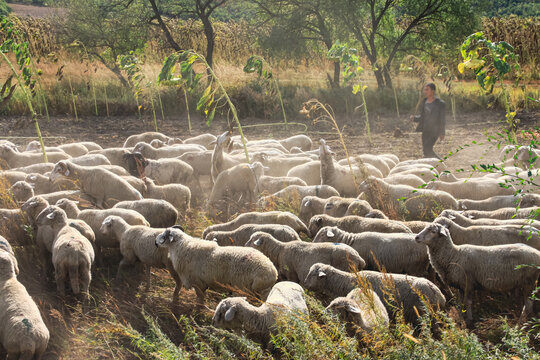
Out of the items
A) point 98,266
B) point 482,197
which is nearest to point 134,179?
point 98,266

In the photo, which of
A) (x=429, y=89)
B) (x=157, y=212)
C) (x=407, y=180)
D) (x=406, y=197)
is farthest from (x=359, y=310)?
(x=429, y=89)

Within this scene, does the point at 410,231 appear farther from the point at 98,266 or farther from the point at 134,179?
the point at 134,179

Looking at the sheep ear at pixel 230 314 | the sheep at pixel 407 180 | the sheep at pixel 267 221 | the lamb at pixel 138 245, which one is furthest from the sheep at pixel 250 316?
the sheep at pixel 407 180

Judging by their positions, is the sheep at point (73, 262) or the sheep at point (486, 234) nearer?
the sheep at point (486, 234)

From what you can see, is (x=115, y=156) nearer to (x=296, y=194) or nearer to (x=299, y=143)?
(x=296, y=194)

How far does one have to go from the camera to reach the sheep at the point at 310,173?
10148mm

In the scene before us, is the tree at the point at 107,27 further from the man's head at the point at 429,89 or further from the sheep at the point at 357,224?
the sheep at the point at 357,224

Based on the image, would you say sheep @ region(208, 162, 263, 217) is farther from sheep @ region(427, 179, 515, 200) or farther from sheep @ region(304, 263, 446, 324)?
sheep @ region(304, 263, 446, 324)

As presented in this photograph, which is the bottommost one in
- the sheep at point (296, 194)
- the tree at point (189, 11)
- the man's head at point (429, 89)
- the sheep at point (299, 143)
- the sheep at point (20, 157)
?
the sheep at point (296, 194)

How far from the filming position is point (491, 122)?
1756cm

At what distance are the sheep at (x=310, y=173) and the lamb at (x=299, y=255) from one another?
362 centimetres

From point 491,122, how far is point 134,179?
41.1ft

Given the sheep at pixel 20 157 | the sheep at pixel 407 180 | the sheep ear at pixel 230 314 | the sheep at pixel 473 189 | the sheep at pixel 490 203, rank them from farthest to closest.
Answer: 1. the sheep at pixel 20 157
2. the sheep at pixel 407 180
3. the sheep at pixel 473 189
4. the sheep at pixel 490 203
5. the sheep ear at pixel 230 314

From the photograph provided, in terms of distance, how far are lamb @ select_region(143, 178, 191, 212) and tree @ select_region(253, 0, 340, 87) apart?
1257cm
